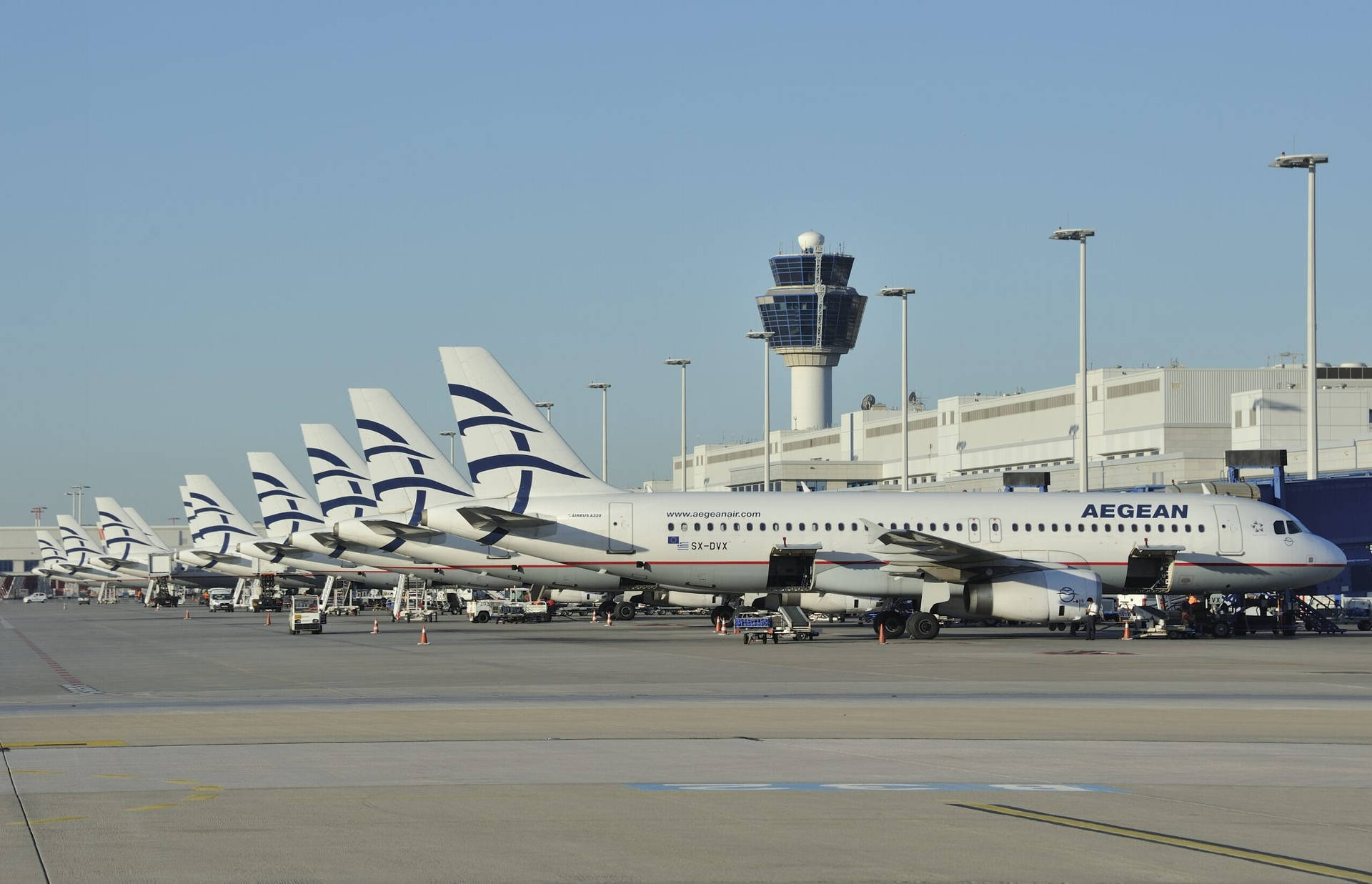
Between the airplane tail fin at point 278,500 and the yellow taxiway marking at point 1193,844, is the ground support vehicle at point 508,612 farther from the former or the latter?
the yellow taxiway marking at point 1193,844

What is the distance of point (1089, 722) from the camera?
2155 cm

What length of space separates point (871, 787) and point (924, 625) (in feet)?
109

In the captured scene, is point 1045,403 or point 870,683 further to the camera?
point 1045,403

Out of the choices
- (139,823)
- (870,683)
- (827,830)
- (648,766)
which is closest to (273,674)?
(870,683)

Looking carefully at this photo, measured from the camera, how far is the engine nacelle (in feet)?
151

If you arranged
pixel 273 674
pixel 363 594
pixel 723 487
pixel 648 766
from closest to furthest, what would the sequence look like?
1. pixel 648 766
2. pixel 273 674
3. pixel 363 594
4. pixel 723 487

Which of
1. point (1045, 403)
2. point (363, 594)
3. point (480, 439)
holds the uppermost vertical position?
point (1045, 403)

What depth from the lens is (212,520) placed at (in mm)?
105438

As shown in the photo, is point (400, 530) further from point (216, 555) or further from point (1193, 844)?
point (216, 555)

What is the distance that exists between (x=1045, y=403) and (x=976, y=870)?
121 metres

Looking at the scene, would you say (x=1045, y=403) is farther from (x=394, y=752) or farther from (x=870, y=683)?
(x=394, y=752)

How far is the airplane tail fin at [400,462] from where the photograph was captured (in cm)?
5881

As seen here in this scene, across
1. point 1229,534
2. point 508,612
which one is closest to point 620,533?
point 1229,534

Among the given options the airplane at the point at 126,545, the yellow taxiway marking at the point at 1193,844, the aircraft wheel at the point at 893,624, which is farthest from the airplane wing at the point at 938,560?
the airplane at the point at 126,545
